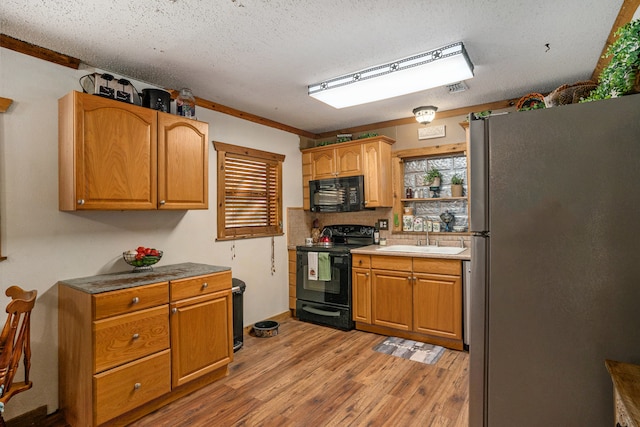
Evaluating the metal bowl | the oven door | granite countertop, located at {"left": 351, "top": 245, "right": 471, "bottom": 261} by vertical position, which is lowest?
the oven door

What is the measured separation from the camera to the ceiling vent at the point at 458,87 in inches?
121

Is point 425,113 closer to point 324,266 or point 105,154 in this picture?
point 324,266

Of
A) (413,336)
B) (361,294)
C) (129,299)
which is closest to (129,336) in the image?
(129,299)

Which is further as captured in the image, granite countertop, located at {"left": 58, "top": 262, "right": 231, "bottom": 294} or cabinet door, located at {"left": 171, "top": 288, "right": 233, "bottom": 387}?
cabinet door, located at {"left": 171, "top": 288, "right": 233, "bottom": 387}

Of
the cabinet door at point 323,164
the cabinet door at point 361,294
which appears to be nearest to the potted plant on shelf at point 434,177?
the cabinet door at point 323,164

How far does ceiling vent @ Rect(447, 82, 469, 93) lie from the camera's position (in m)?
3.07

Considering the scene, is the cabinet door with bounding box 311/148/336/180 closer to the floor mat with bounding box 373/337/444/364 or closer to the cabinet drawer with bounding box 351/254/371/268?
the cabinet drawer with bounding box 351/254/371/268

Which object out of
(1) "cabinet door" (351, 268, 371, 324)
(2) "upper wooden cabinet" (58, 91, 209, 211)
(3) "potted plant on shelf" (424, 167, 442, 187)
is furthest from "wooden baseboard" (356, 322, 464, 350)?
(2) "upper wooden cabinet" (58, 91, 209, 211)

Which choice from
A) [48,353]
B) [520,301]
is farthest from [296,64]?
[48,353]

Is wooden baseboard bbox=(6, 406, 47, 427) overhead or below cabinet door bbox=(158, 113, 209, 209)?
below

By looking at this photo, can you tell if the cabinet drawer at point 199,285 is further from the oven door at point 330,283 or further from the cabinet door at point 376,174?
the cabinet door at point 376,174

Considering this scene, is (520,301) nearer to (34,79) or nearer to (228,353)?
(228,353)

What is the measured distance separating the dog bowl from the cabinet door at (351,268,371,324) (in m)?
0.90

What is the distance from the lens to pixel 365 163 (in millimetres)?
4129
